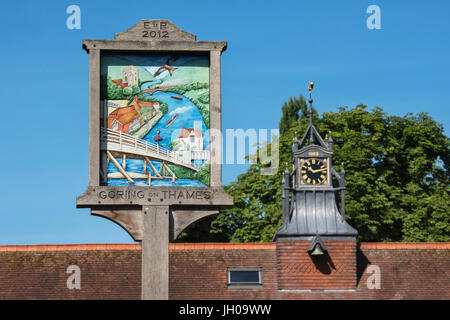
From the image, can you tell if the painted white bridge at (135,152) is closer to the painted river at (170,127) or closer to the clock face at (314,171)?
the painted river at (170,127)

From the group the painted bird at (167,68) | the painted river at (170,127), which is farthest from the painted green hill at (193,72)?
the painted river at (170,127)

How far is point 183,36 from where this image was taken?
42.9m

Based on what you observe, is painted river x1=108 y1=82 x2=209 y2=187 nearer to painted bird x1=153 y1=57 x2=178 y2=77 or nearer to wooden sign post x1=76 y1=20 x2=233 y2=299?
wooden sign post x1=76 y1=20 x2=233 y2=299

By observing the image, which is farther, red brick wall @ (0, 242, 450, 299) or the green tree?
the green tree

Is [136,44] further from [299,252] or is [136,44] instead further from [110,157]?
[299,252]

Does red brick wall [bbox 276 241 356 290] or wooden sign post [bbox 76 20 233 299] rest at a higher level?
wooden sign post [bbox 76 20 233 299]

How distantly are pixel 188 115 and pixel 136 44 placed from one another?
3221 millimetres

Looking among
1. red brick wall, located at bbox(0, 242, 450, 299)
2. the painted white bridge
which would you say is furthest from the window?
the painted white bridge

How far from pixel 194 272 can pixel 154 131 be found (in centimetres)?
548

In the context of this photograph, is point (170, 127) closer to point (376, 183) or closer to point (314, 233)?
point (314, 233)

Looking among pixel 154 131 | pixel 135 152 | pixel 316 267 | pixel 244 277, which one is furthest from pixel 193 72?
pixel 316 267

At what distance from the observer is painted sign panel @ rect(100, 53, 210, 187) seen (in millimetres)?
42125

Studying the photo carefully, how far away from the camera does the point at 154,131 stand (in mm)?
42406

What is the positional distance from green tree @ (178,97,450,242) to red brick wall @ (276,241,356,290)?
15.5 metres
